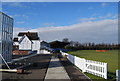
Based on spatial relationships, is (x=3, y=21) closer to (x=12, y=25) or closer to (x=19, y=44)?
(x=12, y=25)

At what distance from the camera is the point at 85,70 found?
12664 millimetres

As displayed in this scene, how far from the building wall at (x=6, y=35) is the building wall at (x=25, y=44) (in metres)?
43.2

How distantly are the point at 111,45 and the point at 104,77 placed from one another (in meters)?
91.9

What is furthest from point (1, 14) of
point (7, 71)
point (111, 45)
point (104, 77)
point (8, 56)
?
point (111, 45)

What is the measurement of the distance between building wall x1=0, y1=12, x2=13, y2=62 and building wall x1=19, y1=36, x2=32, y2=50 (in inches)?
1701

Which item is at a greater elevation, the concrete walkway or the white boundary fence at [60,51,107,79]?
the white boundary fence at [60,51,107,79]

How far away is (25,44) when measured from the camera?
212ft

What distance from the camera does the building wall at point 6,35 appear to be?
1828 cm

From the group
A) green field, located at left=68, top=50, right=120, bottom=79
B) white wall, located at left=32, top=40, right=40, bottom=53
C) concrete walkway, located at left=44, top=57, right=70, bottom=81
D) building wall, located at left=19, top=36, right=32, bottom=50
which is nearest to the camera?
concrete walkway, located at left=44, top=57, right=70, bottom=81

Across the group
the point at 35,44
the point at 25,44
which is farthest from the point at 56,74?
the point at 35,44

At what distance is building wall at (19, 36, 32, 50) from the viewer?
210 ft

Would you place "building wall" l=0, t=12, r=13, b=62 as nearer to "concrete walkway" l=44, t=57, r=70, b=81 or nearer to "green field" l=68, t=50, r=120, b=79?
"concrete walkway" l=44, t=57, r=70, b=81

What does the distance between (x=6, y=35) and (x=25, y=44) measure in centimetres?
4547

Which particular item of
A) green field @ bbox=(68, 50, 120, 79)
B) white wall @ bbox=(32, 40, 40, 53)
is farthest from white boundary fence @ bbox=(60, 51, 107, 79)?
white wall @ bbox=(32, 40, 40, 53)
